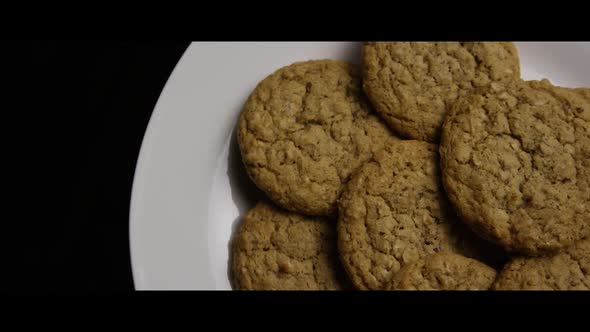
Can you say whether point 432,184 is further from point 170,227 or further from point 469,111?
point 170,227

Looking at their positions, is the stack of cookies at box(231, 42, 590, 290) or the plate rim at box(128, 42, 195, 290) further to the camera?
the plate rim at box(128, 42, 195, 290)

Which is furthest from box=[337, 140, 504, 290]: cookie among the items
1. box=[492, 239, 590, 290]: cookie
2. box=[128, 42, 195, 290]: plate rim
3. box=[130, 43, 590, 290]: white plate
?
box=[128, 42, 195, 290]: plate rim

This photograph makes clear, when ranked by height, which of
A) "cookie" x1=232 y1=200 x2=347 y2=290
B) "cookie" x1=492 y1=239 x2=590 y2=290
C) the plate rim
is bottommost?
"cookie" x1=492 y1=239 x2=590 y2=290

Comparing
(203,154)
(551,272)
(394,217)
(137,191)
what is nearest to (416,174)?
(394,217)

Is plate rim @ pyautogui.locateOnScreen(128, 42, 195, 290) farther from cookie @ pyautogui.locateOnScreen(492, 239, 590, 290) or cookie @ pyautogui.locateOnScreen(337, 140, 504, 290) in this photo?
cookie @ pyautogui.locateOnScreen(492, 239, 590, 290)

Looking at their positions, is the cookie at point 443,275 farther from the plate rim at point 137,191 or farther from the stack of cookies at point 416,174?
the plate rim at point 137,191

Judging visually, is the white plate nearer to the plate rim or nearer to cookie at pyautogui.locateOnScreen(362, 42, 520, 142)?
the plate rim

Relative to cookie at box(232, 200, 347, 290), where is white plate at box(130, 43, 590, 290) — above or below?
above

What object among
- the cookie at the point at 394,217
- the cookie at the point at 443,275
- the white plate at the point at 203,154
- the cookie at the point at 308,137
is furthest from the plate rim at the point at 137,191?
the cookie at the point at 443,275
